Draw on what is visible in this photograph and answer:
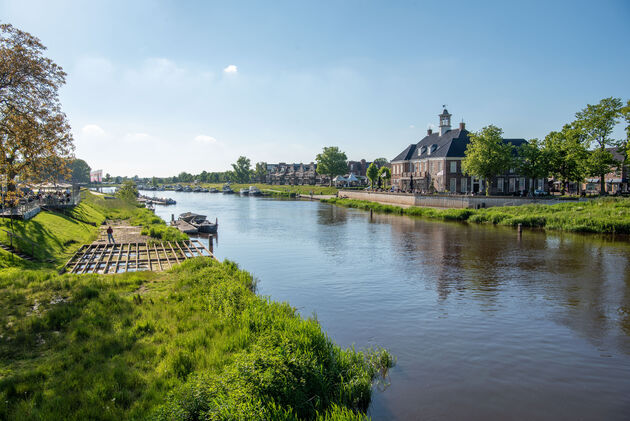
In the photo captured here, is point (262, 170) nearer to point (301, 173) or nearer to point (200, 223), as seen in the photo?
point (301, 173)

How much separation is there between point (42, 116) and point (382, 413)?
19.0 meters

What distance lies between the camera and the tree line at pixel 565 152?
151 feet

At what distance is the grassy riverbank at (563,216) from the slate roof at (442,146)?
15661mm

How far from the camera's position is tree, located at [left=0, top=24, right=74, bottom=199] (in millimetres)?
16047

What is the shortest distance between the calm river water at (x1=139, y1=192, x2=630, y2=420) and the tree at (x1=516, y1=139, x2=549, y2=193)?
806 inches

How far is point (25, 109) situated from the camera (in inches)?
682

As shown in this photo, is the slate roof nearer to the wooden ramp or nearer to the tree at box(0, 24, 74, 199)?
the wooden ramp

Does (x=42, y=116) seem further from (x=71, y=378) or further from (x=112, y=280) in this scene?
(x=71, y=378)

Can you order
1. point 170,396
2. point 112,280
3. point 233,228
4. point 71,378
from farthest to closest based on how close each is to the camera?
point 233,228 → point 112,280 → point 71,378 → point 170,396

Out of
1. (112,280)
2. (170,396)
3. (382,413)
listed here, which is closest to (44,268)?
(112,280)

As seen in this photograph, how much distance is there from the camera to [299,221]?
49188 millimetres

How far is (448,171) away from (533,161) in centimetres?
1358

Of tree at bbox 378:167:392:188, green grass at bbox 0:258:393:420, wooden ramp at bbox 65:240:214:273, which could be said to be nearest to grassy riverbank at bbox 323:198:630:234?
wooden ramp at bbox 65:240:214:273

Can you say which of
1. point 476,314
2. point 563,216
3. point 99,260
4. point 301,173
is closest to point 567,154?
point 563,216
